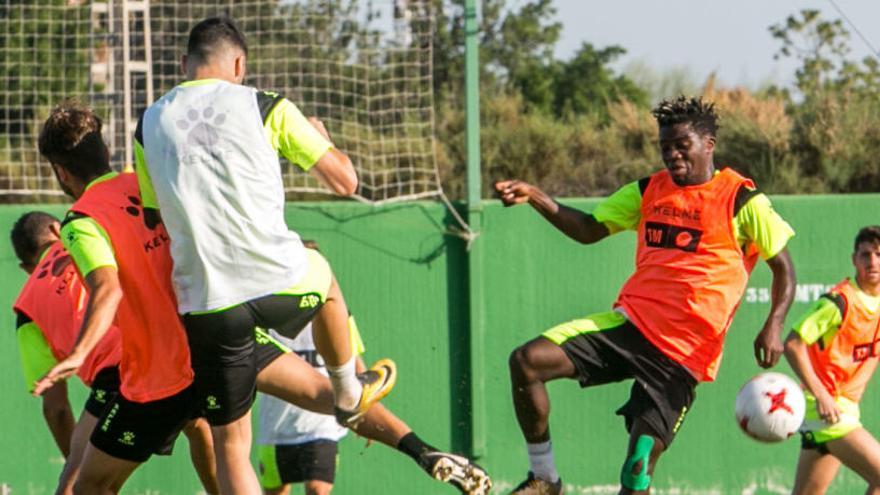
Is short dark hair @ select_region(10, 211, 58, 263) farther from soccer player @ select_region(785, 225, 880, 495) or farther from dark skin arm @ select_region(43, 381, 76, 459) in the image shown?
soccer player @ select_region(785, 225, 880, 495)

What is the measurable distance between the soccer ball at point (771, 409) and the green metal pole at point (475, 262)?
10.1 feet

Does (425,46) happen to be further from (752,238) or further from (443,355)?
(752,238)

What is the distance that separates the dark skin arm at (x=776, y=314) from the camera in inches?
319

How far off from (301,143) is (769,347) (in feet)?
9.31

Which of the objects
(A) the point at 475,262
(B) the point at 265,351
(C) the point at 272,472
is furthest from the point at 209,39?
(A) the point at 475,262

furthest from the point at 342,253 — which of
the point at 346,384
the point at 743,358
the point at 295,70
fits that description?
the point at 346,384

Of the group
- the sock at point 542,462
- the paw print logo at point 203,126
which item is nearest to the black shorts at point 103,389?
the paw print logo at point 203,126

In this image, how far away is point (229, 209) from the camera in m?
6.50

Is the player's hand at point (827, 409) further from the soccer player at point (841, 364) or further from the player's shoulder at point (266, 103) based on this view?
the player's shoulder at point (266, 103)

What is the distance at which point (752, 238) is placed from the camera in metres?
8.42

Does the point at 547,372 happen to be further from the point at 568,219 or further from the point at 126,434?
the point at 126,434

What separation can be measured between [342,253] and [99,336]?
5.21m

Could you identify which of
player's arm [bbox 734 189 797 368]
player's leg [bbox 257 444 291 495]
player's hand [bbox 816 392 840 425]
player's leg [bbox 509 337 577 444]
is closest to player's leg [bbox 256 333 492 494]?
player's leg [bbox 509 337 577 444]

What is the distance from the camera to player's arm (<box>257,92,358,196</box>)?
6.54m
